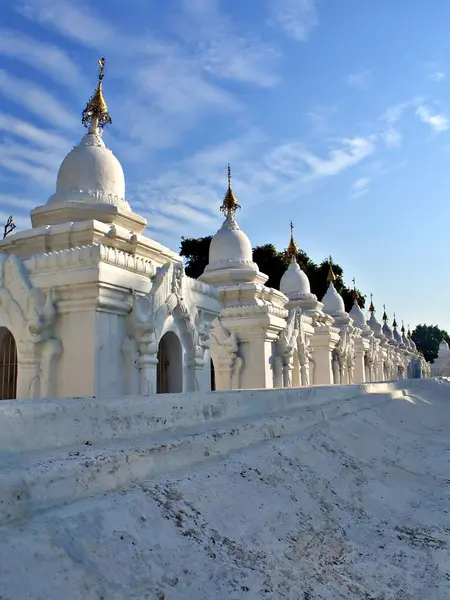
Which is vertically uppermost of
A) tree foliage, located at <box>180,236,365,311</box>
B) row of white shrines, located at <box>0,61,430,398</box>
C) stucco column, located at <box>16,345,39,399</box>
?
tree foliage, located at <box>180,236,365,311</box>

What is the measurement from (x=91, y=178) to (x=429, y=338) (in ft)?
295

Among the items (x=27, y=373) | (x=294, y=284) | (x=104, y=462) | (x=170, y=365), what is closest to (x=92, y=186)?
(x=170, y=365)

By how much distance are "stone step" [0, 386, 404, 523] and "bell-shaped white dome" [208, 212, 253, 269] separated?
1140 centimetres

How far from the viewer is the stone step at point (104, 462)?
6.20 feet

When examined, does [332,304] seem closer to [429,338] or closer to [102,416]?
[102,416]

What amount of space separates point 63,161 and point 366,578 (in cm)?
950

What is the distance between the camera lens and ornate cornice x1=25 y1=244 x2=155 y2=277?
7.37 metres

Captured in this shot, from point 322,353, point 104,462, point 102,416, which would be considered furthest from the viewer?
point 322,353

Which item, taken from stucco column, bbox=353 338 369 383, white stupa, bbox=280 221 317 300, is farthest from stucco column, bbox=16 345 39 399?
stucco column, bbox=353 338 369 383

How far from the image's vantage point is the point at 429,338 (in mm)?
91375

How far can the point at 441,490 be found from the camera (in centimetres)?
372

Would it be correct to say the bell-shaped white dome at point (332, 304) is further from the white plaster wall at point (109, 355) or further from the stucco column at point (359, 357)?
the white plaster wall at point (109, 355)

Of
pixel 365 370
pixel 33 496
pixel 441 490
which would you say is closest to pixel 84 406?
pixel 33 496

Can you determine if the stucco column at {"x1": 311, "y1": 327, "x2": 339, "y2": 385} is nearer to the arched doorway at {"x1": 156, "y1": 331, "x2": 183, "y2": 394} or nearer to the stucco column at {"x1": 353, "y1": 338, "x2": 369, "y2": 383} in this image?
the stucco column at {"x1": 353, "y1": 338, "x2": 369, "y2": 383}
